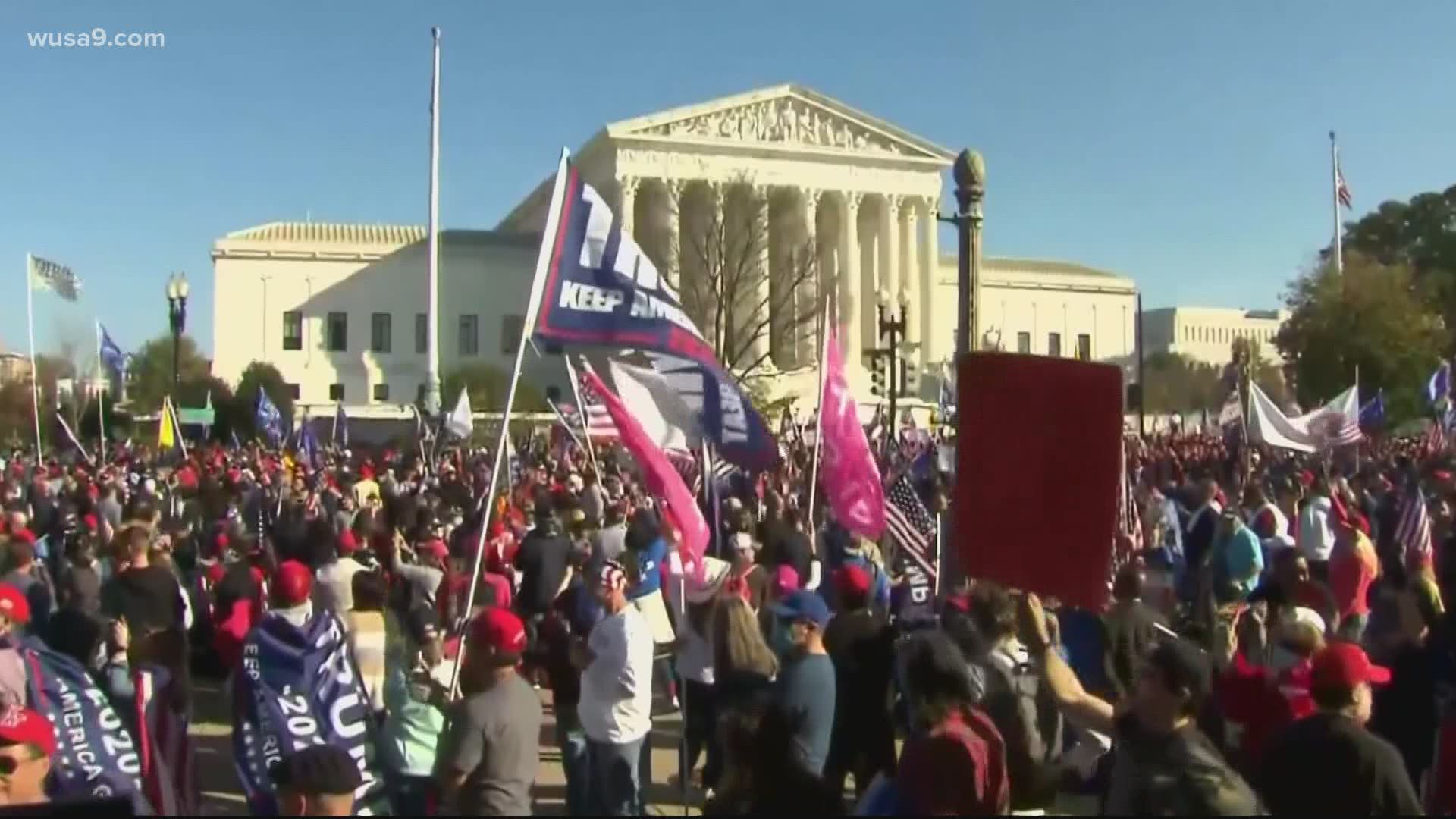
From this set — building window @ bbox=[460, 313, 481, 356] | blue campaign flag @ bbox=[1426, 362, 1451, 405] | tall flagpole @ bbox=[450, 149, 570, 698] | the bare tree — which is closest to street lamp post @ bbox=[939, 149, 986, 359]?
tall flagpole @ bbox=[450, 149, 570, 698]

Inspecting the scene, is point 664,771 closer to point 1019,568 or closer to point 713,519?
point 713,519

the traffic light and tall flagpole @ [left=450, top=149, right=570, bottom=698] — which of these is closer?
tall flagpole @ [left=450, top=149, right=570, bottom=698]

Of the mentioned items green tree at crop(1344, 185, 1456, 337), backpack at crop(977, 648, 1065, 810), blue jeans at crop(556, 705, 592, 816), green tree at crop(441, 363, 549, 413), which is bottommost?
blue jeans at crop(556, 705, 592, 816)

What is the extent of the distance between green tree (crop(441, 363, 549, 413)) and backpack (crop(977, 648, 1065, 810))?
49385 millimetres

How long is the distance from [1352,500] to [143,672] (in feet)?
38.8

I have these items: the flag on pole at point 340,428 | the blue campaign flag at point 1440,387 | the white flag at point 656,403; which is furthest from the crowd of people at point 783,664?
the flag on pole at point 340,428

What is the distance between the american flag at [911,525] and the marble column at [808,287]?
49348 millimetres

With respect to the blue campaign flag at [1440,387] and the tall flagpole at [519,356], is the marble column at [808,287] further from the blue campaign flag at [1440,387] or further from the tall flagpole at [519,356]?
the tall flagpole at [519,356]

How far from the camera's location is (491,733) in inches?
189

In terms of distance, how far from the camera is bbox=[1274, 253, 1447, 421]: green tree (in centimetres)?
3941

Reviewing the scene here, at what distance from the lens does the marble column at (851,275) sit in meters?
69.2

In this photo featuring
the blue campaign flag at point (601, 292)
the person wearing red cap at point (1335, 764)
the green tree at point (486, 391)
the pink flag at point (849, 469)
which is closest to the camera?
the person wearing red cap at point (1335, 764)

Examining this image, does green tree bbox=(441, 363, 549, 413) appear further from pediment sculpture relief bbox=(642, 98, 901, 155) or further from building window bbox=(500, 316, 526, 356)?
pediment sculpture relief bbox=(642, 98, 901, 155)

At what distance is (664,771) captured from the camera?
27.6 feet
